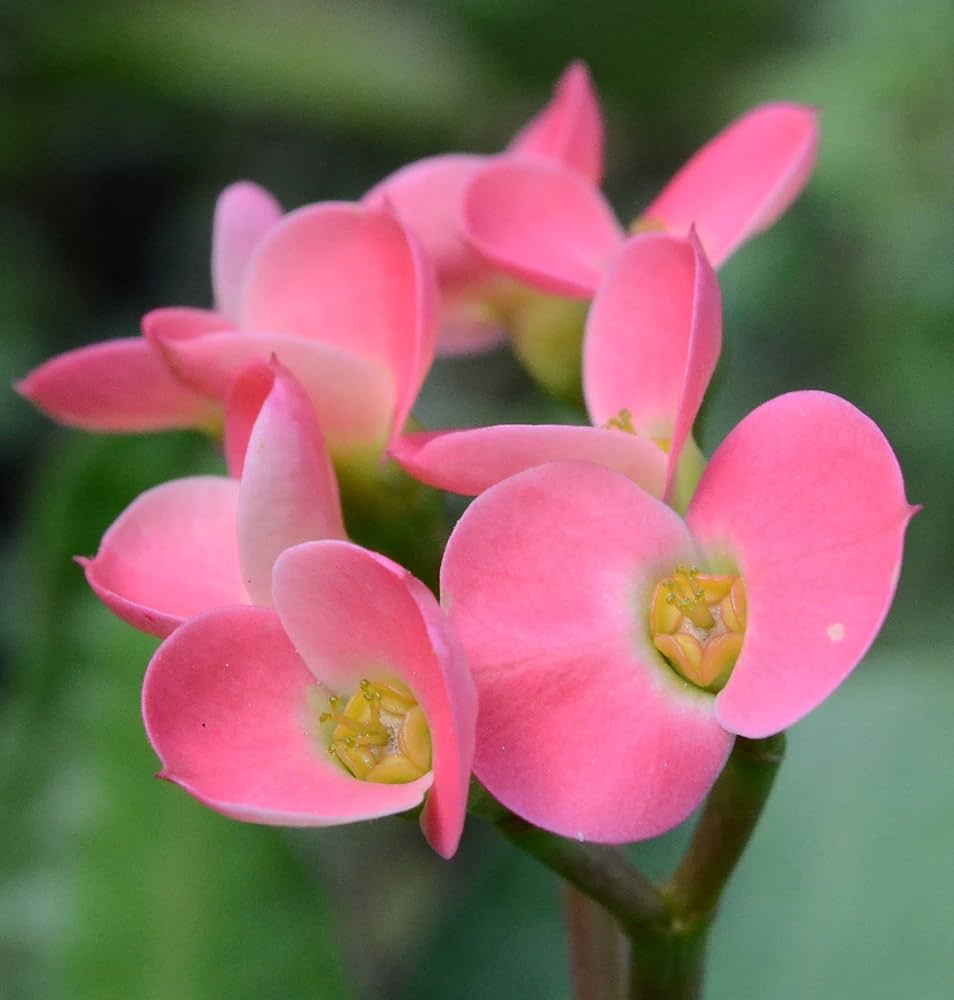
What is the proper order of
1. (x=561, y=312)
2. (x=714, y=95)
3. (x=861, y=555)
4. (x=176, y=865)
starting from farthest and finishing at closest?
(x=714, y=95) → (x=176, y=865) → (x=561, y=312) → (x=861, y=555)

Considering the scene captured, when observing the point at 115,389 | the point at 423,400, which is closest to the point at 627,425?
the point at 115,389

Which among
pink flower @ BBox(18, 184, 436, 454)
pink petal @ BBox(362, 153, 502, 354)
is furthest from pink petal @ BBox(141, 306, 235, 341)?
pink petal @ BBox(362, 153, 502, 354)

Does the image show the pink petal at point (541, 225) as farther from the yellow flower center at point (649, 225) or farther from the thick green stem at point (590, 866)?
the thick green stem at point (590, 866)

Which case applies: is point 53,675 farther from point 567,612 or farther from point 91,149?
point 91,149

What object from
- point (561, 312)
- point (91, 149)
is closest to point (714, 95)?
point (91, 149)

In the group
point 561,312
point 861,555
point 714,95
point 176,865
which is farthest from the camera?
point 714,95

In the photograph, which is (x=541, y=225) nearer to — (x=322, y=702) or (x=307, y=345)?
(x=307, y=345)

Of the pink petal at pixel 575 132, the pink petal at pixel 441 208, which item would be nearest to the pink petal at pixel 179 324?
the pink petal at pixel 441 208
